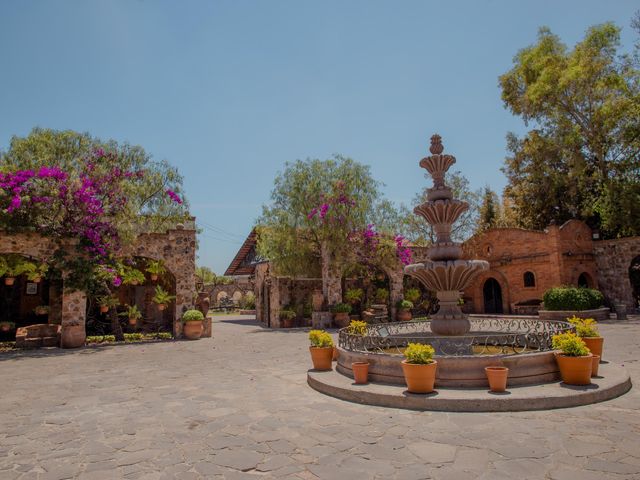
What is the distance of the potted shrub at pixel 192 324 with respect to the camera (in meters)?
15.4

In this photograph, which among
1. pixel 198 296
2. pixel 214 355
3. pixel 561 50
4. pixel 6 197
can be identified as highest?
pixel 561 50

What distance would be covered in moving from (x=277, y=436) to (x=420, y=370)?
214 centimetres

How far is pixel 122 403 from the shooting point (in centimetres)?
621

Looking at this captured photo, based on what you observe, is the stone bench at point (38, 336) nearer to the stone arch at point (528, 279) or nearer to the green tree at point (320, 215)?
the green tree at point (320, 215)

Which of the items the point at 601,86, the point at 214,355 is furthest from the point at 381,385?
the point at 601,86

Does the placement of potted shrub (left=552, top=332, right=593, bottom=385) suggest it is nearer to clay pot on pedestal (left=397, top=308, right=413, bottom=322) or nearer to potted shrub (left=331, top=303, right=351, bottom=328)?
potted shrub (left=331, top=303, right=351, bottom=328)

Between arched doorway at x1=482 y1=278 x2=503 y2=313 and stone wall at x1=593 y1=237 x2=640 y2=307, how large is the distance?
5225 millimetres

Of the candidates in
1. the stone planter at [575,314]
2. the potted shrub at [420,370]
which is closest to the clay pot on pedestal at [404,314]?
the stone planter at [575,314]

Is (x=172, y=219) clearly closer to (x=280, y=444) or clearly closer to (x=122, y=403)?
(x=122, y=403)

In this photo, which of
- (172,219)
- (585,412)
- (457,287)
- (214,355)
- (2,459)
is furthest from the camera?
(172,219)

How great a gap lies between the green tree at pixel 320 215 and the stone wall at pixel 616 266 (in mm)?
13337

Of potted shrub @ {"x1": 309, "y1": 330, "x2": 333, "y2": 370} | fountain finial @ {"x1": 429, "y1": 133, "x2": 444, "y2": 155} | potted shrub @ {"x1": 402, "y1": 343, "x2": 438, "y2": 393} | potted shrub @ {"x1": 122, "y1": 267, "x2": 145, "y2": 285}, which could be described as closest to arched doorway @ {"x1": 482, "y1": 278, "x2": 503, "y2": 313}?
fountain finial @ {"x1": 429, "y1": 133, "x2": 444, "y2": 155}

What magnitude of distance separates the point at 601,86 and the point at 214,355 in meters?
23.2

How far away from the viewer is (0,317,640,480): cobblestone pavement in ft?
12.0
